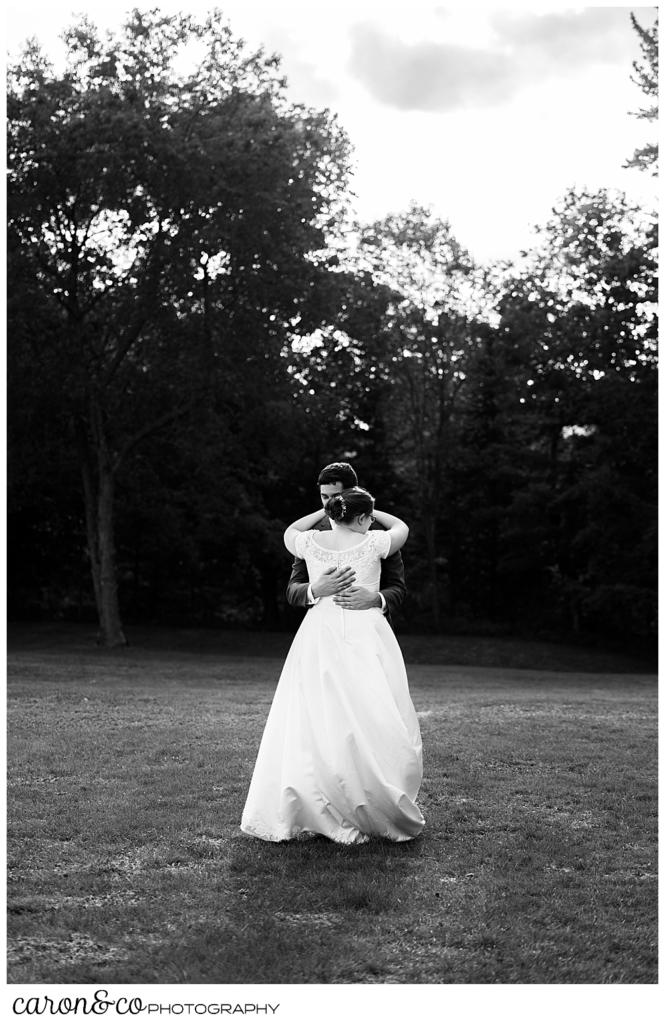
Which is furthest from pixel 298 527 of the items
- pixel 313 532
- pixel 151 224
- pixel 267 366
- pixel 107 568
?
pixel 107 568

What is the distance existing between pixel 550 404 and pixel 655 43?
47.0 feet

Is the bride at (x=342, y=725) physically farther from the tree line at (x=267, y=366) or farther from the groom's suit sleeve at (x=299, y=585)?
the tree line at (x=267, y=366)

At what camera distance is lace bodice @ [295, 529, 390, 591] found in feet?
24.6

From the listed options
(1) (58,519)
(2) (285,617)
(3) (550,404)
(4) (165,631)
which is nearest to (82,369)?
(4) (165,631)

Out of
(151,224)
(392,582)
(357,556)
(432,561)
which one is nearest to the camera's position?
(357,556)

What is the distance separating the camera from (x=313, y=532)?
766cm

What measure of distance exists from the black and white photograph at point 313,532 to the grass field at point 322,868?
39mm

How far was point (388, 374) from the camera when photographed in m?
40.4

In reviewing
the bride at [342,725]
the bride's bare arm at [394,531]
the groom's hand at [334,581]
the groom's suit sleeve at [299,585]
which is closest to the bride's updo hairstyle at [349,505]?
the bride at [342,725]

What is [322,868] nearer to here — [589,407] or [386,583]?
[386,583]

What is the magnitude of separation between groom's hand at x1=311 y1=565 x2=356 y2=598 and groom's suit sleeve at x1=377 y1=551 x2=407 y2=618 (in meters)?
0.34

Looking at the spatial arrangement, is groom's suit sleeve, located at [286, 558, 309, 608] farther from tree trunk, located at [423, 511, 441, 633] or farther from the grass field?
tree trunk, located at [423, 511, 441, 633]

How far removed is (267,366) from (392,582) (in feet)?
71.9

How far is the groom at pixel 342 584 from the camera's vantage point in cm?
741
